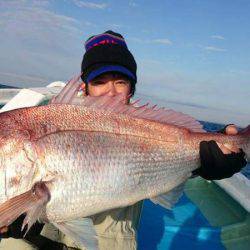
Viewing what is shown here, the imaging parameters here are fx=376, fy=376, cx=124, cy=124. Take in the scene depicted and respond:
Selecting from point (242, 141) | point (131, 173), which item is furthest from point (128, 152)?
point (242, 141)

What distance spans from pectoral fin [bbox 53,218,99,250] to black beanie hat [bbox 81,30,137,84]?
1746 mm

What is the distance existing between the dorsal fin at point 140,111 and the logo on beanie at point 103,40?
150 cm

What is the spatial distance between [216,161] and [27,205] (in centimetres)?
158

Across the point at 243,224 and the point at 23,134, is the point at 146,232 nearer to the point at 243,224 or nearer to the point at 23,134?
the point at 243,224

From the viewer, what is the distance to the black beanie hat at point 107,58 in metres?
4.03

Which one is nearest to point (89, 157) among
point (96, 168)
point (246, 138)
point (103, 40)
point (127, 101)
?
point (96, 168)

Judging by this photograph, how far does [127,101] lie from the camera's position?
3395 millimetres

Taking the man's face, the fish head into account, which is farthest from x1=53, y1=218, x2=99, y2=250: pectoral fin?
the man's face

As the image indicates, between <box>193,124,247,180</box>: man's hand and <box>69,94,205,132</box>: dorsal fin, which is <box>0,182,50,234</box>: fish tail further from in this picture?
<box>193,124,247,180</box>: man's hand

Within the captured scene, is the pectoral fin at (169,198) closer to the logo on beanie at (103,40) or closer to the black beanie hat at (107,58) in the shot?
the black beanie hat at (107,58)

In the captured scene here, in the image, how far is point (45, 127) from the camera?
263 cm

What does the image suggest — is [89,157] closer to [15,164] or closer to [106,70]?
[15,164]

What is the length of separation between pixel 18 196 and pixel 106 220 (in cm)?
142

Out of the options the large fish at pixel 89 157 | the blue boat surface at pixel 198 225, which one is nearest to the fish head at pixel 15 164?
the large fish at pixel 89 157
